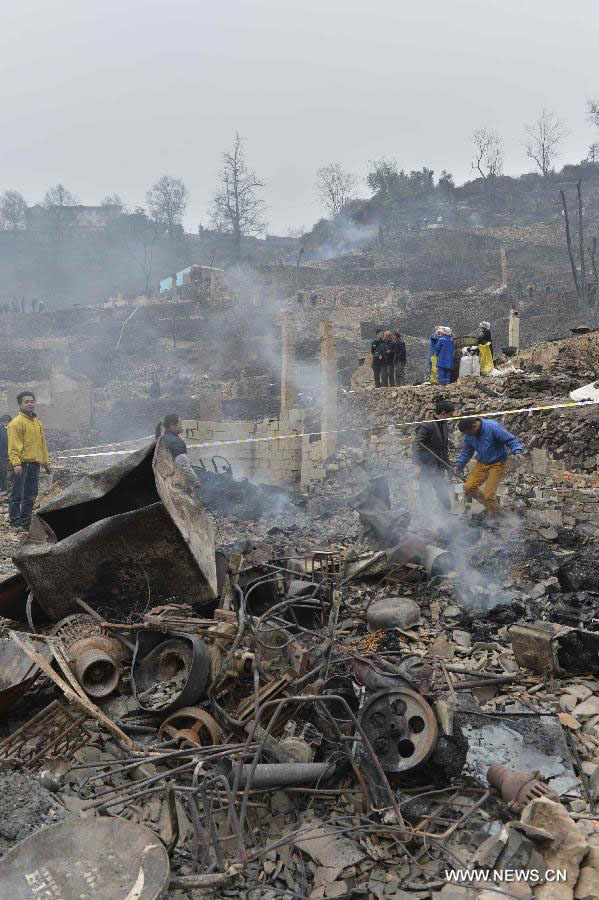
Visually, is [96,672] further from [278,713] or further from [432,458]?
[432,458]

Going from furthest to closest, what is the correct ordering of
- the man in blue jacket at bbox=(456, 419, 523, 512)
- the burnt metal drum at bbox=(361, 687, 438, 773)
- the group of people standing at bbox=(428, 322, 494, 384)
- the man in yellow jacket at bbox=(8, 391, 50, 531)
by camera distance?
the group of people standing at bbox=(428, 322, 494, 384) < the man in yellow jacket at bbox=(8, 391, 50, 531) < the man in blue jacket at bbox=(456, 419, 523, 512) < the burnt metal drum at bbox=(361, 687, 438, 773)

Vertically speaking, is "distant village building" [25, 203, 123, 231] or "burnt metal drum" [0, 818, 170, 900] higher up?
"distant village building" [25, 203, 123, 231]

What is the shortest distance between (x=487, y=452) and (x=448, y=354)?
25.8 ft

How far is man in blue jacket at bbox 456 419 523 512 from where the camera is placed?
7.39m

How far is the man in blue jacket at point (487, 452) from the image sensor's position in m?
7.39

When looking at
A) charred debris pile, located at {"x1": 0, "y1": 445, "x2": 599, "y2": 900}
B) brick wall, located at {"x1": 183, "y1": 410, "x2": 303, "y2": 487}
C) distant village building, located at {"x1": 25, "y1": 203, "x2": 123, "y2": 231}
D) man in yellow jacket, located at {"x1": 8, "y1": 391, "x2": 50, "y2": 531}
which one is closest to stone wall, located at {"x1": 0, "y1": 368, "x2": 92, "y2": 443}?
brick wall, located at {"x1": 183, "y1": 410, "x2": 303, "y2": 487}

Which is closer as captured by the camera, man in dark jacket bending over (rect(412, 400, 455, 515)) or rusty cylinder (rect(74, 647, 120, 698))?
rusty cylinder (rect(74, 647, 120, 698))

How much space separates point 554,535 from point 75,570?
4743mm

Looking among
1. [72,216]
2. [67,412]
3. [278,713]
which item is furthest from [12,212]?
[278,713]

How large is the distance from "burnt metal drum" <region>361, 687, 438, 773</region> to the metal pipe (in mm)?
303

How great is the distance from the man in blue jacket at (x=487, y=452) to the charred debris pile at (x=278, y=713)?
4.95ft

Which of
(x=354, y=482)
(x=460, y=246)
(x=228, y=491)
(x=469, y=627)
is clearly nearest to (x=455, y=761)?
(x=469, y=627)

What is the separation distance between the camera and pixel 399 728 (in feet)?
11.4

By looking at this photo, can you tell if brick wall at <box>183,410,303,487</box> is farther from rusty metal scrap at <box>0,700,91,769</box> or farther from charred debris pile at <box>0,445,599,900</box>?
rusty metal scrap at <box>0,700,91,769</box>
